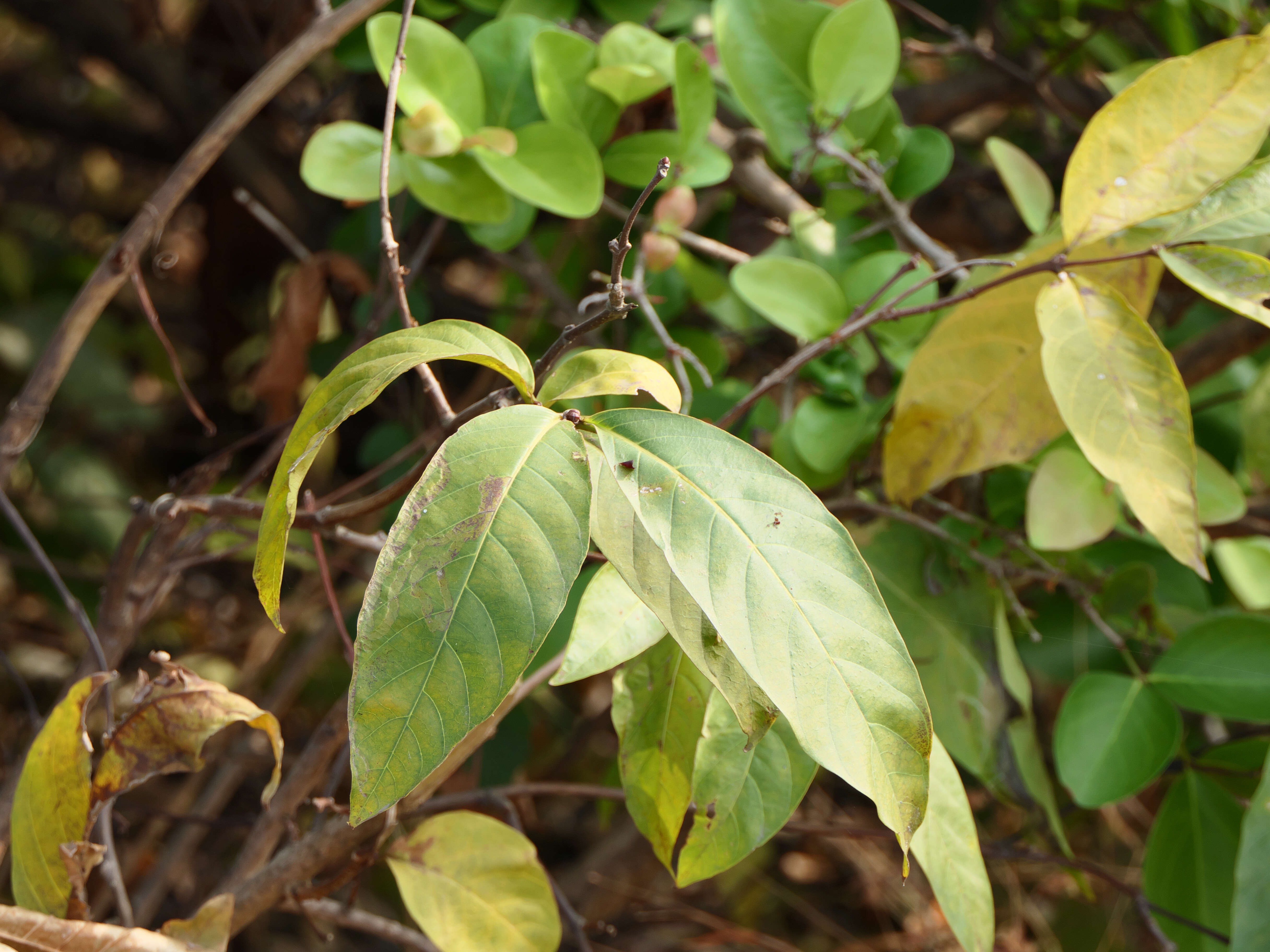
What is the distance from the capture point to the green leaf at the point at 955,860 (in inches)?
15.6

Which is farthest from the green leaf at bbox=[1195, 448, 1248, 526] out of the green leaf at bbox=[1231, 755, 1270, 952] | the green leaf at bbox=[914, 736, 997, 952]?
the green leaf at bbox=[914, 736, 997, 952]

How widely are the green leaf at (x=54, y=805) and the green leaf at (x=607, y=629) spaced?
0.20 m

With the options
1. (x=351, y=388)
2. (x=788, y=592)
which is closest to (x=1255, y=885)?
(x=788, y=592)

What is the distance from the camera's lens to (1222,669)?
0.55m

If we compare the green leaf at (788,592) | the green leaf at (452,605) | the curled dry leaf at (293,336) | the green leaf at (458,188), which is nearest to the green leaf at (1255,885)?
the green leaf at (788,592)

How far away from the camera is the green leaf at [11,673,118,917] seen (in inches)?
15.0

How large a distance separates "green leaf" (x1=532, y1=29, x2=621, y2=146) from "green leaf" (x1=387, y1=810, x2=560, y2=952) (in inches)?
16.7

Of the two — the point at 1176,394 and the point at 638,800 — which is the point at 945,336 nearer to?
the point at 1176,394

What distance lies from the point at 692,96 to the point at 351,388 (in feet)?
1.26

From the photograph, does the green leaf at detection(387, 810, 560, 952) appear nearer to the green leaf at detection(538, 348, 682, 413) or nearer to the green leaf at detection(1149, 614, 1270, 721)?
the green leaf at detection(538, 348, 682, 413)

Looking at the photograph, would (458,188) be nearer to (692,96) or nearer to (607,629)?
(692,96)

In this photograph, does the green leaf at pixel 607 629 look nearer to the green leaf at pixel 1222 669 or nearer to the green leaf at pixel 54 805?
the green leaf at pixel 54 805

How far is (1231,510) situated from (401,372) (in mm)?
541

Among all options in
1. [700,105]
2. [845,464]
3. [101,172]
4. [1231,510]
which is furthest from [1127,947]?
[101,172]
